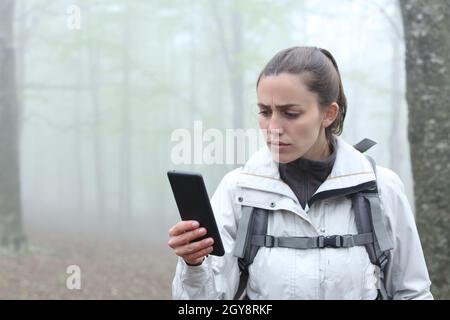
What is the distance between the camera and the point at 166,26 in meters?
18.6

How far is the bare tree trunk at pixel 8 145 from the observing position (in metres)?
10.8

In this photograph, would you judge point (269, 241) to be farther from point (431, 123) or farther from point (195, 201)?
point (431, 123)

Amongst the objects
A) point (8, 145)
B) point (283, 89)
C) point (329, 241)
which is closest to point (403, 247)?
point (329, 241)

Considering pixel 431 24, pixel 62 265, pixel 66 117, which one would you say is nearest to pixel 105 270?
pixel 62 265

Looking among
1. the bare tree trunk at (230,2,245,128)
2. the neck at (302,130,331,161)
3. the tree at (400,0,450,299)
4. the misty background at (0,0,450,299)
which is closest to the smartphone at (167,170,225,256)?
the neck at (302,130,331,161)

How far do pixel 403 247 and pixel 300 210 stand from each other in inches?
18.3

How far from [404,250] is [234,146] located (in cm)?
96

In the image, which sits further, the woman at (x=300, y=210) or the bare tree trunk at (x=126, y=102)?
the bare tree trunk at (x=126, y=102)

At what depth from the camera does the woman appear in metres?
2.02

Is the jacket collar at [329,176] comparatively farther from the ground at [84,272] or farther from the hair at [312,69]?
the ground at [84,272]

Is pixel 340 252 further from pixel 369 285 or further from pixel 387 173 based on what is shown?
pixel 387 173

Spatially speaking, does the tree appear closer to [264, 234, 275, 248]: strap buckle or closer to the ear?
the ear

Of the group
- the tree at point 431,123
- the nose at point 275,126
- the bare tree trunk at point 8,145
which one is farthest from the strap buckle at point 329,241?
the bare tree trunk at point 8,145

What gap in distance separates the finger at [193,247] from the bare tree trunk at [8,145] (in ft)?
32.0
